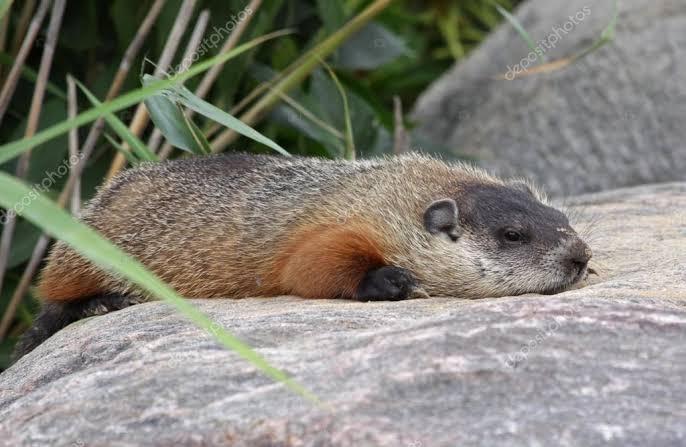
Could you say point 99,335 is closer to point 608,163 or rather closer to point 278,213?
point 278,213

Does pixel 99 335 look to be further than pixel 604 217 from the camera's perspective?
No

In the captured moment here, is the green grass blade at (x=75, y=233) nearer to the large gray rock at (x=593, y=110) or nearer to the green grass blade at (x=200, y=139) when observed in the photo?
the green grass blade at (x=200, y=139)

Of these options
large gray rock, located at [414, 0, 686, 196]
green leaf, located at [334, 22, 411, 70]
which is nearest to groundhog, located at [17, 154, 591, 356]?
green leaf, located at [334, 22, 411, 70]

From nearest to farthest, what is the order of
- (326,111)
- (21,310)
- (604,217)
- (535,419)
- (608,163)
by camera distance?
1. (535,419)
2. (604,217)
3. (21,310)
4. (326,111)
5. (608,163)

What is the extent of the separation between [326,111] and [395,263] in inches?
96.8

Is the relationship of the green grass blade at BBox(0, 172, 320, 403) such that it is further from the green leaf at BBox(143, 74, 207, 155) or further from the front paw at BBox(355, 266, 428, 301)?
the green leaf at BBox(143, 74, 207, 155)

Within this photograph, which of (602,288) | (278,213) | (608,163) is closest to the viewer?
(602,288)

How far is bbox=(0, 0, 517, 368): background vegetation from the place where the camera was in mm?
5969

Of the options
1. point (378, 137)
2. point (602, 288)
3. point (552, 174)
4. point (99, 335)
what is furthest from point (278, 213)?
point (552, 174)

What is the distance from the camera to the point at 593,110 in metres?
8.43

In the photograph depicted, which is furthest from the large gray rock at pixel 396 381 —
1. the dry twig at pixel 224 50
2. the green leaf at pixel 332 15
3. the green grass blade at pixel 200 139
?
the green leaf at pixel 332 15

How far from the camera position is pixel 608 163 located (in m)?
8.29

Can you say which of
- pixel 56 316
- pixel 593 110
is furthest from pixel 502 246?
pixel 593 110

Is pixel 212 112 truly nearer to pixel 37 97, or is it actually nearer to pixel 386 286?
pixel 386 286
